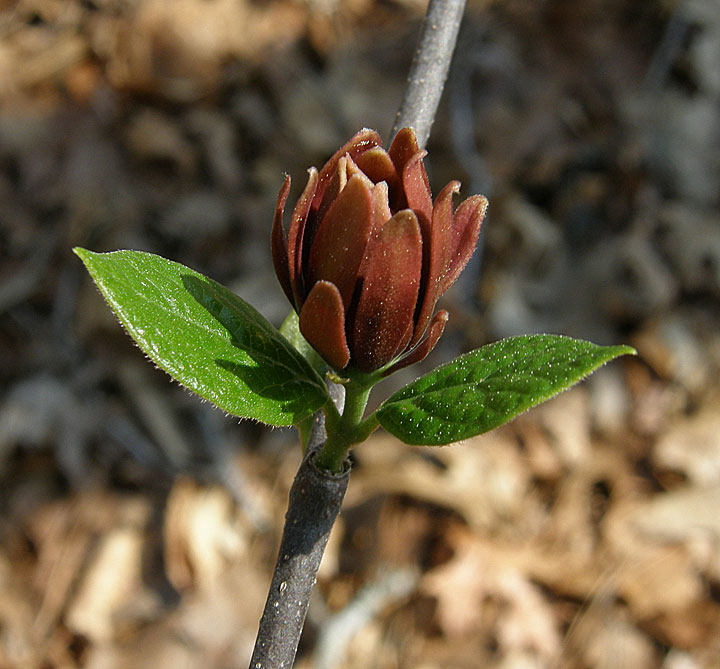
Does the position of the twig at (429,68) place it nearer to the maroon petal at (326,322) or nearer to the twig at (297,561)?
the maroon petal at (326,322)

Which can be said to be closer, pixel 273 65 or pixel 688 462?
pixel 688 462

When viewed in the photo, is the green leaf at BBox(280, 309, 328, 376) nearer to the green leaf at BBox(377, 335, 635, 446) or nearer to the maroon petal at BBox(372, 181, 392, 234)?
the green leaf at BBox(377, 335, 635, 446)

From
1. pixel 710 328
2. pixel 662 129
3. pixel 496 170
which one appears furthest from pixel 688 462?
pixel 662 129

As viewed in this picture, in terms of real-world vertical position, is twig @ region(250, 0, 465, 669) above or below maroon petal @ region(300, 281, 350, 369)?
below

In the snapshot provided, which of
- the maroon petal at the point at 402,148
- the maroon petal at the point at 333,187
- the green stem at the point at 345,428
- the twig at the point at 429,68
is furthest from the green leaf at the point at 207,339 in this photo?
the twig at the point at 429,68

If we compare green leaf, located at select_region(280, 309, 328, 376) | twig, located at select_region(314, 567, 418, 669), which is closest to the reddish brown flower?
green leaf, located at select_region(280, 309, 328, 376)

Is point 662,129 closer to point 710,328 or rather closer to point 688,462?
point 710,328

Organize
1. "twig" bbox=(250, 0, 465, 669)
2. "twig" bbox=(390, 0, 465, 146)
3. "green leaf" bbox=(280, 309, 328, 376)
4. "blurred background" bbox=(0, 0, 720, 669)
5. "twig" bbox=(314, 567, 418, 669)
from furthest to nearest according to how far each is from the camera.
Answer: "blurred background" bbox=(0, 0, 720, 669)
"twig" bbox=(314, 567, 418, 669)
"twig" bbox=(390, 0, 465, 146)
"green leaf" bbox=(280, 309, 328, 376)
"twig" bbox=(250, 0, 465, 669)
